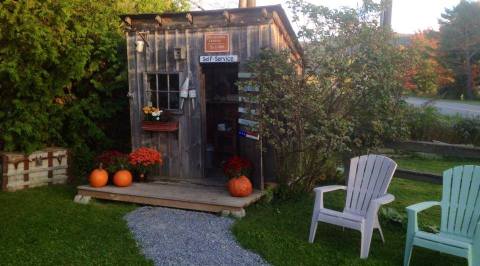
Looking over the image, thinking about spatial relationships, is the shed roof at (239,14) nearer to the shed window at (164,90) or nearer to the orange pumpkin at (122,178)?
the shed window at (164,90)

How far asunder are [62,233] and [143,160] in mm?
1938

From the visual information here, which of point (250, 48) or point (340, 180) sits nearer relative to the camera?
point (250, 48)

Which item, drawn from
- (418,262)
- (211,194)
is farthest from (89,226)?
(418,262)

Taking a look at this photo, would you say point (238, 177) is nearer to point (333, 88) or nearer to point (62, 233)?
point (333, 88)

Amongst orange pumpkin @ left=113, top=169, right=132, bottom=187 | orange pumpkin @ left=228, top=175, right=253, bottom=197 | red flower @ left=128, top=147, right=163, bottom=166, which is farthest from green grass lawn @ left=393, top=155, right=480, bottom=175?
orange pumpkin @ left=113, top=169, right=132, bottom=187

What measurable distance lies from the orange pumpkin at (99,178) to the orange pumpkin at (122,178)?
133mm

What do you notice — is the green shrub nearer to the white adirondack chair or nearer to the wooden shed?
the wooden shed

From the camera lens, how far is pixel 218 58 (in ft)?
21.5

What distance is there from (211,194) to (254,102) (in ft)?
4.27

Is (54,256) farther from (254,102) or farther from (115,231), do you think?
(254,102)

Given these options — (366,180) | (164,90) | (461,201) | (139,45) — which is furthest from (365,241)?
(139,45)

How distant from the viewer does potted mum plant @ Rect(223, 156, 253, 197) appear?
588 centimetres

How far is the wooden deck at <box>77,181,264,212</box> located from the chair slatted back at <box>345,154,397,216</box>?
133cm

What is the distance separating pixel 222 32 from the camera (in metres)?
6.52
